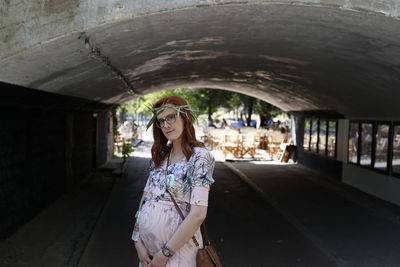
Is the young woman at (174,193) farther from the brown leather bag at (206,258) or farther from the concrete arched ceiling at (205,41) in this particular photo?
the concrete arched ceiling at (205,41)

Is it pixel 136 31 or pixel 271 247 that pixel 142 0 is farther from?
pixel 271 247

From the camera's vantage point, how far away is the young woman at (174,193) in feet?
8.26

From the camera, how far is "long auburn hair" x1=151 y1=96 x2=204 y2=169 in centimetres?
273

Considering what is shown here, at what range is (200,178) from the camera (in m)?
2.52

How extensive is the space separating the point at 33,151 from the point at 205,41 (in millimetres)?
3782

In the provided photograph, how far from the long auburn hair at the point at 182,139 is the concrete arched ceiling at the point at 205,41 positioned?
159 cm

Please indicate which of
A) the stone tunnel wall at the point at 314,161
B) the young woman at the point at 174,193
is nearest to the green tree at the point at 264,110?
the stone tunnel wall at the point at 314,161

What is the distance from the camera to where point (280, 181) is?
13.7m

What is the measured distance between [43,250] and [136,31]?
355 centimetres

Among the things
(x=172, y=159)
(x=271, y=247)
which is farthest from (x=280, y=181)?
(x=172, y=159)

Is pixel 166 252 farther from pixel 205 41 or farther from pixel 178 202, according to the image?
pixel 205 41

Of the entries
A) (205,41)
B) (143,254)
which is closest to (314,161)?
(205,41)

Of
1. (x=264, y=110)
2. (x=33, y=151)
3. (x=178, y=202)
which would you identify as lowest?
(x=33, y=151)

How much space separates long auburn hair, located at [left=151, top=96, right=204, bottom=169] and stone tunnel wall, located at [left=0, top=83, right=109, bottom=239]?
3.07 meters
